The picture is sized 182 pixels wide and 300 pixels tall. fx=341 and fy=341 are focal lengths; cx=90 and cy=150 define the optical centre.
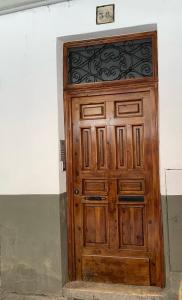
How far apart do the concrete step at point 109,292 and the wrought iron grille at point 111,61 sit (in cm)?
211

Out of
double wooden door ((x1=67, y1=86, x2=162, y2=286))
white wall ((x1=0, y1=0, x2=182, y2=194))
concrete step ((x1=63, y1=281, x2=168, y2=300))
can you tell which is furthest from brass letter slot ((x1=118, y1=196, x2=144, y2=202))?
concrete step ((x1=63, y1=281, x2=168, y2=300))

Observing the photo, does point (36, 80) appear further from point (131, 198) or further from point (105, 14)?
point (131, 198)

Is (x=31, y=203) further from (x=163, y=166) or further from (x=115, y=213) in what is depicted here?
(x=163, y=166)

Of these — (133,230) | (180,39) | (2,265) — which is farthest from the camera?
(2,265)

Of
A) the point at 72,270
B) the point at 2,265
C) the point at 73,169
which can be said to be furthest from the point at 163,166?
the point at 2,265

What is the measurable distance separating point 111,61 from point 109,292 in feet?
7.60

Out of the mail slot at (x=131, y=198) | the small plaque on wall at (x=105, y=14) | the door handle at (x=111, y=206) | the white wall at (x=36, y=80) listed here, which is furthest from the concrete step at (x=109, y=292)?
the small plaque on wall at (x=105, y=14)

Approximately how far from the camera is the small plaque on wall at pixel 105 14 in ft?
11.0

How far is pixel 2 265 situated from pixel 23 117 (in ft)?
5.28

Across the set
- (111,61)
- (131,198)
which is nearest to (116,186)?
(131,198)

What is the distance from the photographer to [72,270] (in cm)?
361

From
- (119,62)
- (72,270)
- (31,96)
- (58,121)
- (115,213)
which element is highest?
(119,62)

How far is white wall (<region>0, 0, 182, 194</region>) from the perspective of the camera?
10.9 feet

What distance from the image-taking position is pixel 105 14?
336cm
